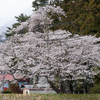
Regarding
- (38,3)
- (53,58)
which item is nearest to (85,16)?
(53,58)

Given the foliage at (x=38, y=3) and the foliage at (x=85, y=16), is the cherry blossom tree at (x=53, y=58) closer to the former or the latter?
the foliage at (x=85, y=16)

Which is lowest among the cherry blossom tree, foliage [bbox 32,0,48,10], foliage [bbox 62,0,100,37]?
the cherry blossom tree

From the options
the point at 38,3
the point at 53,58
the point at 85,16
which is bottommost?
the point at 53,58

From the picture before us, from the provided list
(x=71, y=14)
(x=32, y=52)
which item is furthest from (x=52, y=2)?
(x=32, y=52)

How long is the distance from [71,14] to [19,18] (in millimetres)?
21732

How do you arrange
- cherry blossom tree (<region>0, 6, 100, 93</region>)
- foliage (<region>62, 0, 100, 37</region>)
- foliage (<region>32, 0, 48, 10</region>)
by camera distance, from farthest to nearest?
foliage (<region>32, 0, 48, 10</region>), foliage (<region>62, 0, 100, 37</region>), cherry blossom tree (<region>0, 6, 100, 93</region>)

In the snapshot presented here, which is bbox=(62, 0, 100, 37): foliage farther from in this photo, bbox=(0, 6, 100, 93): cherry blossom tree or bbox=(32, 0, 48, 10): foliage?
bbox=(32, 0, 48, 10): foliage

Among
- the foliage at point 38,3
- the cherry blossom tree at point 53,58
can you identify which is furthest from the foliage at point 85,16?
the foliage at point 38,3

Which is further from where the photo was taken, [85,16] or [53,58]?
[85,16]

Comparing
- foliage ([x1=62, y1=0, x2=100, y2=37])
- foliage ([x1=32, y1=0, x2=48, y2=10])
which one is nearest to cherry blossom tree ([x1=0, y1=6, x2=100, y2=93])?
foliage ([x1=62, y1=0, x2=100, y2=37])

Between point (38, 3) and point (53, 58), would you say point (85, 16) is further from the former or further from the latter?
point (38, 3)

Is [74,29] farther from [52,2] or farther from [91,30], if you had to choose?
[52,2]

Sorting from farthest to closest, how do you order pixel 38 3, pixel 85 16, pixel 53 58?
pixel 38 3
pixel 85 16
pixel 53 58

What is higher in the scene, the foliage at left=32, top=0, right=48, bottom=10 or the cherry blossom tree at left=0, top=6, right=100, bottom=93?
the foliage at left=32, top=0, right=48, bottom=10
